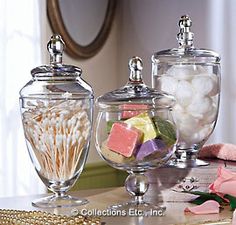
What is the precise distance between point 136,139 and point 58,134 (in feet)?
0.42

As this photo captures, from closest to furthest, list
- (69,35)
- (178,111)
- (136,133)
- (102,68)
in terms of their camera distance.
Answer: (136,133) < (178,111) < (69,35) < (102,68)

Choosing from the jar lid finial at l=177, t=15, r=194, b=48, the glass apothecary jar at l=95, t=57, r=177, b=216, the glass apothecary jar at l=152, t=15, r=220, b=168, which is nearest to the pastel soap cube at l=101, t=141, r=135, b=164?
the glass apothecary jar at l=95, t=57, r=177, b=216

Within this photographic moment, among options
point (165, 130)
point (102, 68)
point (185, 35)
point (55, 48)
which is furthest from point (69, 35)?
point (165, 130)

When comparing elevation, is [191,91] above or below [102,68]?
above

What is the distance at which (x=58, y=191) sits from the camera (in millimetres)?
1091

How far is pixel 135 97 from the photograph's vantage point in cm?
103

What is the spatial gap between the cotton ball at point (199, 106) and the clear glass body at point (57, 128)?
299mm

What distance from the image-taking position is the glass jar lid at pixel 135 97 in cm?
103

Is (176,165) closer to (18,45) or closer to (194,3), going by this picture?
(18,45)

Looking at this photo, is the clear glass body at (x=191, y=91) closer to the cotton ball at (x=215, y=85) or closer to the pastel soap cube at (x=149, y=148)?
the cotton ball at (x=215, y=85)

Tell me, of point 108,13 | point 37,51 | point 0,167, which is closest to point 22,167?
point 0,167

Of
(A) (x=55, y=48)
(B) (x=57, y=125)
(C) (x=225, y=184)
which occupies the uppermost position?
(A) (x=55, y=48)

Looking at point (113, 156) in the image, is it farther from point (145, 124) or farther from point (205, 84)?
point (205, 84)

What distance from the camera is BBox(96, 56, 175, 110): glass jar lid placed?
1.03 m
